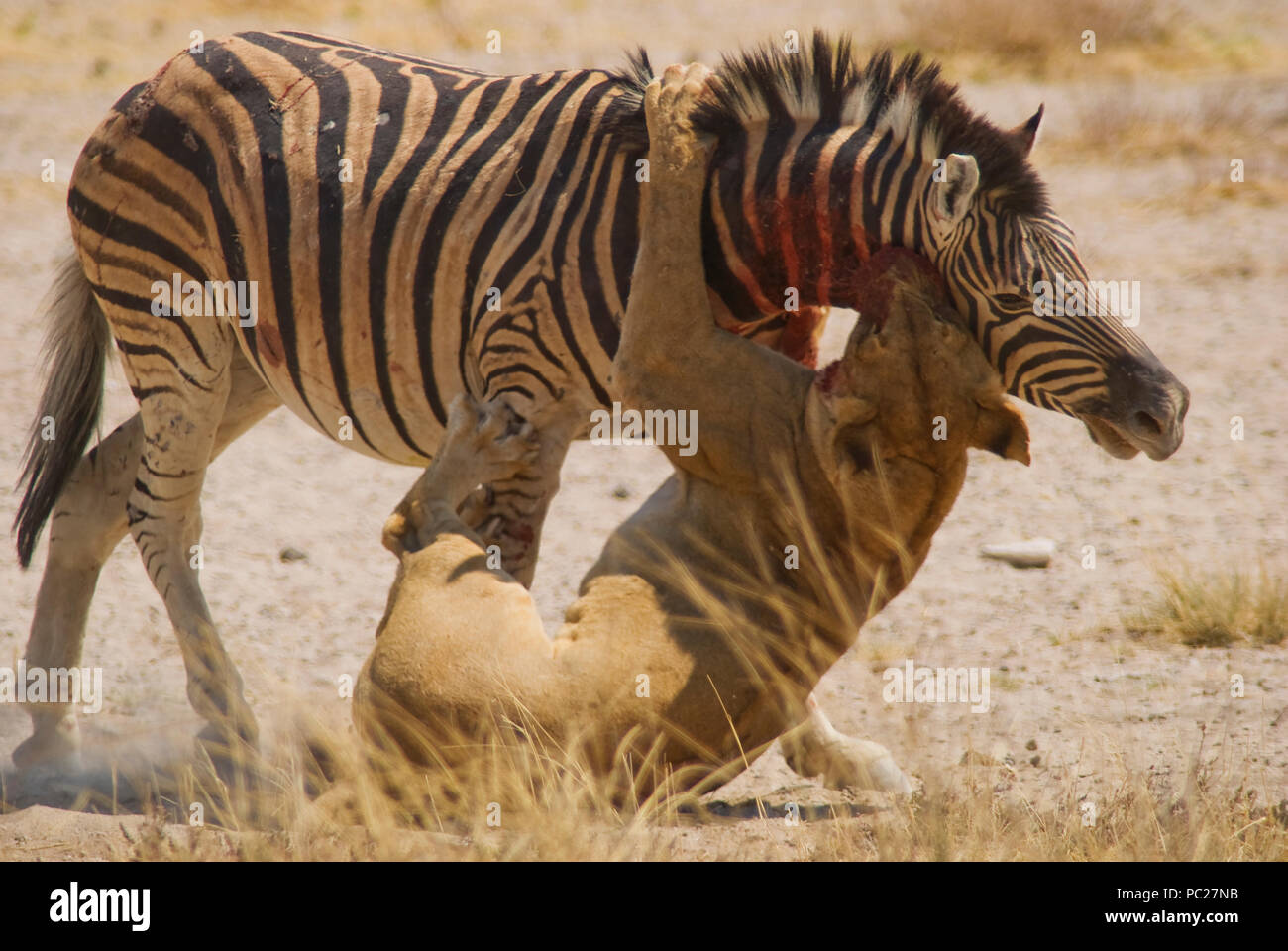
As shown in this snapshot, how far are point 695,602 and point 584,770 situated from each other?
51 centimetres

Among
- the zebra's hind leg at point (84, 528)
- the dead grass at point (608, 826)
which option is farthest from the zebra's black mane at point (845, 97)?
the zebra's hind leg at point (84, 528)

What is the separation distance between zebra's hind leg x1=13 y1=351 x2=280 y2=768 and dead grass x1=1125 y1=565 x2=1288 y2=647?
12.4 ft

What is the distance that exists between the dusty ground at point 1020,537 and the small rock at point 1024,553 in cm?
6

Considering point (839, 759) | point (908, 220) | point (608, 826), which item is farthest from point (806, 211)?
point (839, 759)

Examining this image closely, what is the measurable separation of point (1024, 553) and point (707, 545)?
11.4 feet

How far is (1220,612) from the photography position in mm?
5695

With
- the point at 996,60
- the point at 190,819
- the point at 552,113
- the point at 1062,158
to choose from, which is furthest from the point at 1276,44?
the point at 190,819

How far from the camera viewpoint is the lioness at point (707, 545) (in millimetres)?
3449

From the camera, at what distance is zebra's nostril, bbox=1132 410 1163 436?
10.4 feet

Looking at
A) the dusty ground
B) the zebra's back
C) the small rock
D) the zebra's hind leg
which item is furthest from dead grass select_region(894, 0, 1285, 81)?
the zebra's back

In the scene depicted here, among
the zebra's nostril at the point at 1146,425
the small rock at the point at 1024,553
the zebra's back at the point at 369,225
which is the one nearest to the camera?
the zebra's nostril at the point at 1146,425

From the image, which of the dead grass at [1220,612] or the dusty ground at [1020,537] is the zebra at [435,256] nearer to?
the dusty ground at [1020,537]

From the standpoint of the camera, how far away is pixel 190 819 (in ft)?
13.9
